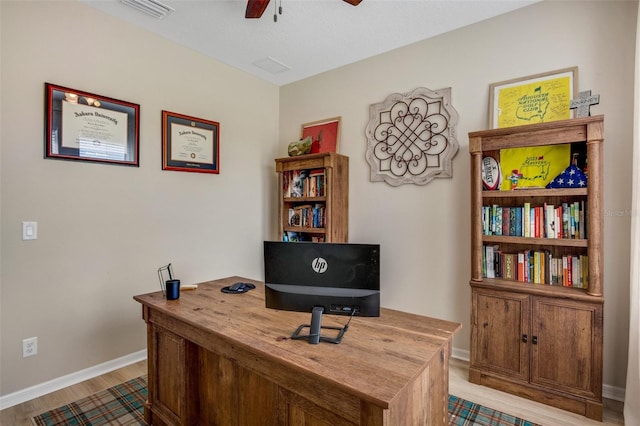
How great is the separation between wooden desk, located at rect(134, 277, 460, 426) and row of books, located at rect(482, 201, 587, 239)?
119cm

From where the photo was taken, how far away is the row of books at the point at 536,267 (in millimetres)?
2191

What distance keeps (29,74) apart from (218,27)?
1398mm

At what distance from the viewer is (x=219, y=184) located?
3465mm

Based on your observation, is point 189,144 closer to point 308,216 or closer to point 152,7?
point 152,7

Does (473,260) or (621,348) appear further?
(473,260)

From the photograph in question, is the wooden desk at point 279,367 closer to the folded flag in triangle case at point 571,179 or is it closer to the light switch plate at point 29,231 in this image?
the light switch plate at point 29,231

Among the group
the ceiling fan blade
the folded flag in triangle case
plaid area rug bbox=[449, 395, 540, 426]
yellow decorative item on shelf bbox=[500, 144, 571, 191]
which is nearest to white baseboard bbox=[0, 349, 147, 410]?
plaid area rug bbox=[449, 395, 540, 426]

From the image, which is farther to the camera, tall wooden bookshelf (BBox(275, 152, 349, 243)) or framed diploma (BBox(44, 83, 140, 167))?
tall wooden bookshelf (BBox(275, 152, 349, 243))

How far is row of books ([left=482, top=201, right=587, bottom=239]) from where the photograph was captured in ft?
7.09

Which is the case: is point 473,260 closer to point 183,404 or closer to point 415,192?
point 415,192

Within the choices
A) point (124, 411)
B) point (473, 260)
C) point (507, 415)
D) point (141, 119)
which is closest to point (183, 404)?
point (124, 411)

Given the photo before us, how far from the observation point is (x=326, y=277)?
1471 millimetres

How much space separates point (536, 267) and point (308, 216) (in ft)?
6.74

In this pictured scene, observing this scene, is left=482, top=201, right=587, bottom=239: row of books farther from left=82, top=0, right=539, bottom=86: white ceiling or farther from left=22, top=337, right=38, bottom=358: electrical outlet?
left=22, top=337, right=38, bottom=358: electrical outlet
